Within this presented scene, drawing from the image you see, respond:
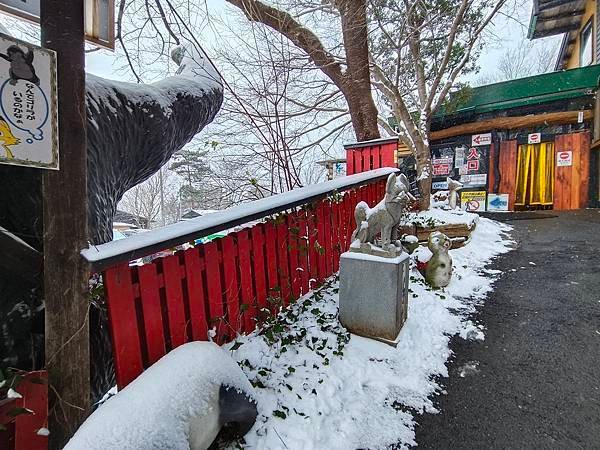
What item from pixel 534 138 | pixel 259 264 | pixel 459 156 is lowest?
pixel 259 264

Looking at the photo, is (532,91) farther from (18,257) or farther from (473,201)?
(18,257)

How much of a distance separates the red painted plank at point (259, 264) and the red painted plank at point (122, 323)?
1195 mm

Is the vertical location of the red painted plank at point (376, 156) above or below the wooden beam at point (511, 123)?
below

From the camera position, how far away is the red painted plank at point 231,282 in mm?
2809

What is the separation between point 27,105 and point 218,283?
5.63 ft

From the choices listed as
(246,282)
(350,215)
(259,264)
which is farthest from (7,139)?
(350,215)

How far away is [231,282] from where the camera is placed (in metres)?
2.86

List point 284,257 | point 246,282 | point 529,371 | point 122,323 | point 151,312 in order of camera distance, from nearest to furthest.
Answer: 1. point 122,323
2. point 151,312
3. point 529,371
4. point 246,282
5. point 284,257

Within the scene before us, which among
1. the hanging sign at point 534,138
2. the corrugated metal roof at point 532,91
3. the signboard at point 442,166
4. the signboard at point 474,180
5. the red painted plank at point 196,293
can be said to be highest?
the corrugated metal roof at point 532,91

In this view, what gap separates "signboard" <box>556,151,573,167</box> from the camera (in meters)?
10.5

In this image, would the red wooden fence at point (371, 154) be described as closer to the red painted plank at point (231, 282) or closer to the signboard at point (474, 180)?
the red painted plank at point (231, 282)

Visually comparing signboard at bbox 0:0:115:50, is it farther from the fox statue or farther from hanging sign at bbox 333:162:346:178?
hanging sign at bbox 333:162:346:178

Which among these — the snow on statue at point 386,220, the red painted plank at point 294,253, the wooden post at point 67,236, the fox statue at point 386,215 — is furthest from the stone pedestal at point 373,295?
the wooden post at point 67,236

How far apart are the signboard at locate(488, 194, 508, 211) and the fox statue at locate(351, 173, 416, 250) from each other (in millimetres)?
10526
